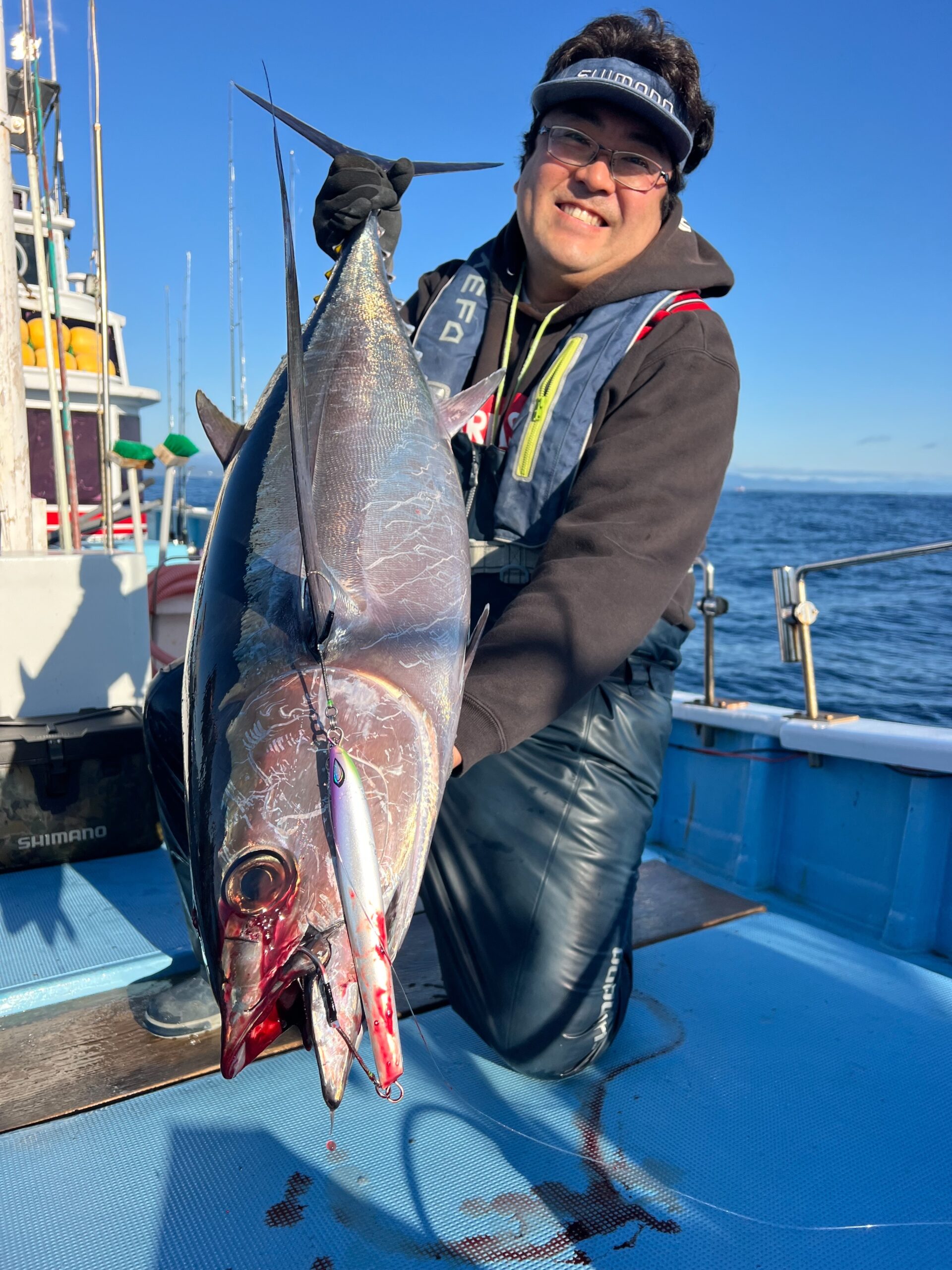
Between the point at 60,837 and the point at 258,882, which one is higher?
the point at 258,882

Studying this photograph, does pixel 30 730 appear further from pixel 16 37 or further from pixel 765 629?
pixel 765 629

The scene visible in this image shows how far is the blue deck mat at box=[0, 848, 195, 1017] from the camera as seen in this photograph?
2.10 metres

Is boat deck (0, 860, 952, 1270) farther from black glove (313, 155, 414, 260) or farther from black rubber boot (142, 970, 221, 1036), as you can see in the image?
black glove (313, 155, 414, 260)

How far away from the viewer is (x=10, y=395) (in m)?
3.14

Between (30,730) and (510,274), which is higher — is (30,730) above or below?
below

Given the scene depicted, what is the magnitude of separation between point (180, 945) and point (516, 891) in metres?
0.98

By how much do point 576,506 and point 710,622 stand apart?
191 cm

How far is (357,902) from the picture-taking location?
3.39 ft

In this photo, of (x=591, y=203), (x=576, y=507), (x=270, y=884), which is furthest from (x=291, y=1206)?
(x=591, y=203)

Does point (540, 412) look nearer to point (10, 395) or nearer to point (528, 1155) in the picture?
point (528, 1155)

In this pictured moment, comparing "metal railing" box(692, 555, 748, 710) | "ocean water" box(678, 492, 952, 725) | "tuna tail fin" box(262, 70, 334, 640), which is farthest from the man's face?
"ocean water" box(678, 492, 952, 725)

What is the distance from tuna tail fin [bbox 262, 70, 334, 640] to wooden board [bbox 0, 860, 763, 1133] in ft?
2.62

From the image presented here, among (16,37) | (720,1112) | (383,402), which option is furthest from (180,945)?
(16,37)

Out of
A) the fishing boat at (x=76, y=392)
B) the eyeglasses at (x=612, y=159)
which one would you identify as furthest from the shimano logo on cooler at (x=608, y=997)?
the fishing boat at (x=76, y=392)
